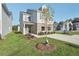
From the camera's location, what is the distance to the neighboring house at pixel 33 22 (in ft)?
16.5

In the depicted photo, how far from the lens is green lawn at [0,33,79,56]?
15.9 feet

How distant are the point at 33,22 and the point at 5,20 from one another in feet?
1.98

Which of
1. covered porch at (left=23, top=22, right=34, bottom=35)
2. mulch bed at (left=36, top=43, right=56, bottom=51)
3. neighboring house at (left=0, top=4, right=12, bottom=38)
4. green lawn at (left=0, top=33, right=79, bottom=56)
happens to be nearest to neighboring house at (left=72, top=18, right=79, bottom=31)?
green lawn at (left=0, top=33, right=79, bottom=56)

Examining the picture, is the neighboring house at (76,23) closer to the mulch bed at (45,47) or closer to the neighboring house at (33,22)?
the neighboring house at (33,22)

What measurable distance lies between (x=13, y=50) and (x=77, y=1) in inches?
57.6

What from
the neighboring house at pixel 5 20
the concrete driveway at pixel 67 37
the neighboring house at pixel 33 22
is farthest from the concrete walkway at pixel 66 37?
the neighboring house at pixel 5 20

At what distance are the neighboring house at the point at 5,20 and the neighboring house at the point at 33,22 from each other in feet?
0.88

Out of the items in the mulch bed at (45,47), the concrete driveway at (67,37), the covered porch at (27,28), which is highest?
the covered porch at (27,28)

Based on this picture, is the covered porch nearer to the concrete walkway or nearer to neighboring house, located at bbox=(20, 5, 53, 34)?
neighboring house, located at bbox=(20, 5, 53, 34)

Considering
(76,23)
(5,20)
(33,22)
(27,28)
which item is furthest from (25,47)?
(76,23)

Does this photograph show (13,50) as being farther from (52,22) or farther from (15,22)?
(52,22)

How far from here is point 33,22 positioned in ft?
16.7

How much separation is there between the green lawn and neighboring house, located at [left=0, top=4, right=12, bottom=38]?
0.12 metres

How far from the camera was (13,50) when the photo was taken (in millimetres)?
4914
